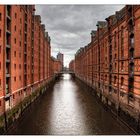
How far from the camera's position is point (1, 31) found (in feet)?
64.3

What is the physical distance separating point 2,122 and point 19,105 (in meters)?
7.49

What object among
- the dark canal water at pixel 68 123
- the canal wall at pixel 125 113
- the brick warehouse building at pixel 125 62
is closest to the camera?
the canal wall at pixel 125 113

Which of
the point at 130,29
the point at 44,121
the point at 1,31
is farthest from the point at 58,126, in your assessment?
the point at 130,29

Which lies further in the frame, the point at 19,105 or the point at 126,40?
the point at 19,105

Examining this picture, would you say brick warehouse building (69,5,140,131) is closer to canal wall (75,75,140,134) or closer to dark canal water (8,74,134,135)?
canal wall (75,75,140,134)

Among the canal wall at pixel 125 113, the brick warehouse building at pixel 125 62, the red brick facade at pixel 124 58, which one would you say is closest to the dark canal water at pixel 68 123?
the canal wall at pixel 125 113

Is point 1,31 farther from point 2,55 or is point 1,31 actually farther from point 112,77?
point 112,77

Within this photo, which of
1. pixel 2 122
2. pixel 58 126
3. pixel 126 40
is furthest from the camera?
pixel 126 40

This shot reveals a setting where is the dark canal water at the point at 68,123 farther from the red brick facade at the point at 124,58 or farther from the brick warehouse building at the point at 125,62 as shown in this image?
the red brick facade at the point at 124,58

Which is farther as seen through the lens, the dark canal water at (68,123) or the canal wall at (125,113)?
the dark canal water at (68,123)

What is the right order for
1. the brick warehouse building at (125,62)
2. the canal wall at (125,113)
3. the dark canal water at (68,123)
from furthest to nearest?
the brick warehouse building at (125,62), the dark canal water at (68,123), the canal wall at (125,113)

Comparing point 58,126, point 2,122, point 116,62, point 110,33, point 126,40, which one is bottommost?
point 58,126

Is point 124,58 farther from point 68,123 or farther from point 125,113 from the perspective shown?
point 68,123

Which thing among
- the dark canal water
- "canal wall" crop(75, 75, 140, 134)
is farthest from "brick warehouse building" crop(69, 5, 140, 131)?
the dark canal water
